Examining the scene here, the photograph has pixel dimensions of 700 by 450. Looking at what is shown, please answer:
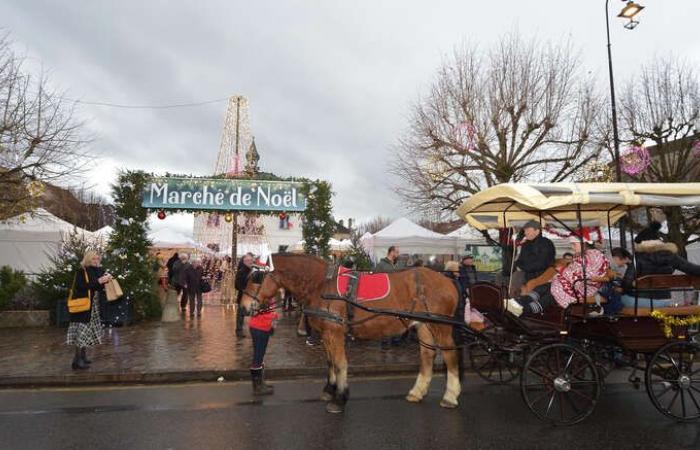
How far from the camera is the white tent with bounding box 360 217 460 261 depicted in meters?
16.8

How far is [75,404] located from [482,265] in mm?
15118

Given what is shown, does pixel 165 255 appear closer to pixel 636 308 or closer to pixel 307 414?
pixel 307 414

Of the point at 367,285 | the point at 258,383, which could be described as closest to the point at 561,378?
the point at 367,285

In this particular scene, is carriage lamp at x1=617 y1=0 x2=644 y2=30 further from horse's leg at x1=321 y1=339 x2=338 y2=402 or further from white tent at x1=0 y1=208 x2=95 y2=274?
white tent at x1=0 y1=208 x2=95 y2=274

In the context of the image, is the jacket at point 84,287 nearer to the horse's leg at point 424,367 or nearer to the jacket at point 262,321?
the jacket at point 262,321

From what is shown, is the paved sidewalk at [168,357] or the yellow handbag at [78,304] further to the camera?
the yellow handbag at [78,304]

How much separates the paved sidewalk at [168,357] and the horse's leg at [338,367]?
2.11m

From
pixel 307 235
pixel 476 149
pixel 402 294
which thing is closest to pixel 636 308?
pixel 402 294

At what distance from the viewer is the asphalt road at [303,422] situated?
4.38 metres

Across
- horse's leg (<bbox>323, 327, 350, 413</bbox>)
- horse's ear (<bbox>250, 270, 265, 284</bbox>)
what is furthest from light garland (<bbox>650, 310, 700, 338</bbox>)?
horse's ear (<bbox>250, 270, 265, 284</bbox>)

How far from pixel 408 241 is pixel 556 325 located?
37.7 ft

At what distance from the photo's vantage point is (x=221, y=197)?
12031mm

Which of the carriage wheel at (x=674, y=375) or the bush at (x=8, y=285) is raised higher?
the bush at (x=8, y=285)

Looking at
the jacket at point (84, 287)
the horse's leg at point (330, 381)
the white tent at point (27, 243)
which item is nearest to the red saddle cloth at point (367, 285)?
the horse's leg at point (330, 381)
